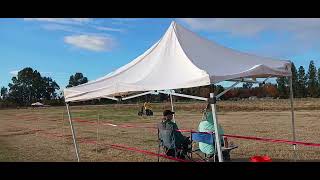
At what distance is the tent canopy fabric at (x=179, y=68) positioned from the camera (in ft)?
22.5

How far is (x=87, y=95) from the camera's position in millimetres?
8141

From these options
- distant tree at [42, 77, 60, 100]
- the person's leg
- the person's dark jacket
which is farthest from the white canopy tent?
distant tree at [42, 77, 60, 100]

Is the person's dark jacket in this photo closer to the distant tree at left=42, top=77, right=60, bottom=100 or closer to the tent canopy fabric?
the tent canopy fabric

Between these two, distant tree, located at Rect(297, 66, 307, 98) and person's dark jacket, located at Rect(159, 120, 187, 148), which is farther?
distant tree, located at Rect(297, 66, 307, 98)

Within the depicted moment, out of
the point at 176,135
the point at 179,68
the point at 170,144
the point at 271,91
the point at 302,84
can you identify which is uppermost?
the point at 302,84

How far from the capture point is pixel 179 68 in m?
7.26

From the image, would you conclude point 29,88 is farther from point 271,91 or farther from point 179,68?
point 179,68

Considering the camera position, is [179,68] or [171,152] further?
[171,152]

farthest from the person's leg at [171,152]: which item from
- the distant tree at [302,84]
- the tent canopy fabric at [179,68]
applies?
the distant tree at [302,84]

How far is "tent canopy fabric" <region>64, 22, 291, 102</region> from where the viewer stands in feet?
22.5

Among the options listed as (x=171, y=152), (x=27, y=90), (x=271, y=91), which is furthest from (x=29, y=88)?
(x=171, y=152)
